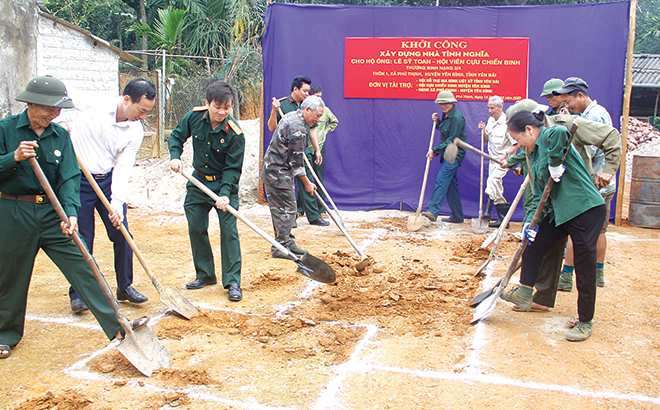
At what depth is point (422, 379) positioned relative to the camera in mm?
3586

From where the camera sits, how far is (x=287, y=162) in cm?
615

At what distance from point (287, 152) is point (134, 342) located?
2986mm

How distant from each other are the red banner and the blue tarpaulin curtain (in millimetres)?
123

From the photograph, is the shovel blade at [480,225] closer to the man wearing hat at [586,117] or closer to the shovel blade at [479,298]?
the man wearing hat at [586,117]

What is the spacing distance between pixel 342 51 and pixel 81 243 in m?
6.62

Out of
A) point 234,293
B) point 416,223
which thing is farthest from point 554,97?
point 234,293

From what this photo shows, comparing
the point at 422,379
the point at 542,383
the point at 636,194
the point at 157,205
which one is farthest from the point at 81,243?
the point at 636,194

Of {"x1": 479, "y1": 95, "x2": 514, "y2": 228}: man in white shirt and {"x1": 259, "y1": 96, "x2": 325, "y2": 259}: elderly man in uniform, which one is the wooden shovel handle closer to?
{"x1": 259, "y1": 96, "x2": 325, "y2": 259}: elderly man in uniform

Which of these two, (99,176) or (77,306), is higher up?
(99,176)

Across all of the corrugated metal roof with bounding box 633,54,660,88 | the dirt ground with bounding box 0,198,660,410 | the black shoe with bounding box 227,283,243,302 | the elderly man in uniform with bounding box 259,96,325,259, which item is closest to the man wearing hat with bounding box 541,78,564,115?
the dirt ground with bounding box 0,198,660,410

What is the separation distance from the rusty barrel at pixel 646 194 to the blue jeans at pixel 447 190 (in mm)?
2667

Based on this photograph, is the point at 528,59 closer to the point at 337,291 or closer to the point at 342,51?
the point at 342,51

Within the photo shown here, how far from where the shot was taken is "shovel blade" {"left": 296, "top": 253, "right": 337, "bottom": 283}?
4.91 m

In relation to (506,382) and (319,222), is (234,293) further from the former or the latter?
(319,222)
